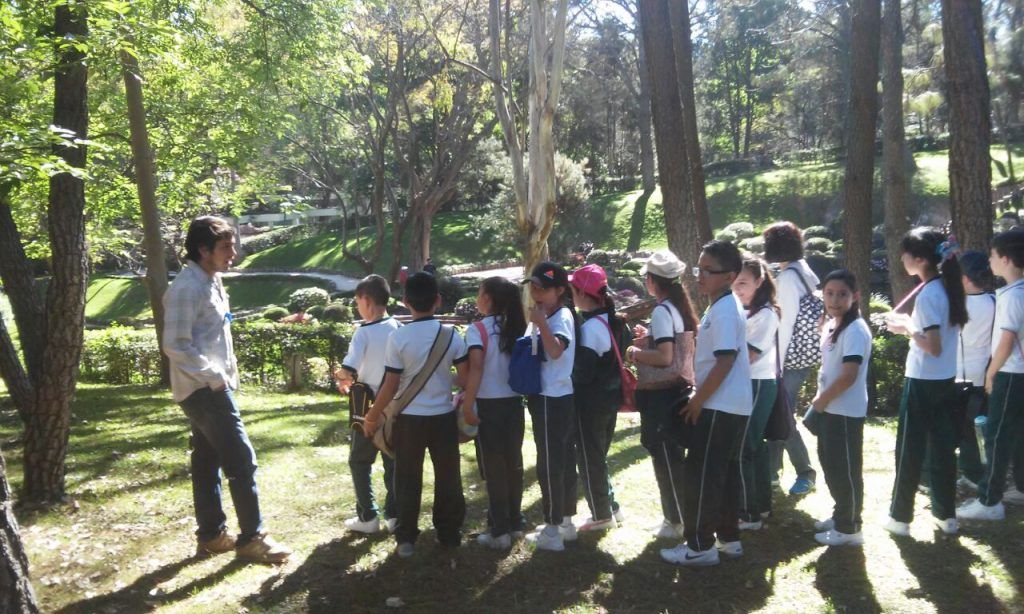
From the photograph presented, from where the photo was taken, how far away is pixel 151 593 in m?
4.42

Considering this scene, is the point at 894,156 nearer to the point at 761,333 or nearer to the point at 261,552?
the point at 761,333

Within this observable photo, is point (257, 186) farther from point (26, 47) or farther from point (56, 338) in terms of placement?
point (56, 338)

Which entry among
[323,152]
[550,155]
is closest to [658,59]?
[550,155]

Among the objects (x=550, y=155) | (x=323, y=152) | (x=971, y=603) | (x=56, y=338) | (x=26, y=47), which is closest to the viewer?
(x=971, y=603)

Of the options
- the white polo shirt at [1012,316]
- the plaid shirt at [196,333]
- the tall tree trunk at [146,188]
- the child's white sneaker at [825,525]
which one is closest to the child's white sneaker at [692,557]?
the child's white sneaker at [825,525]

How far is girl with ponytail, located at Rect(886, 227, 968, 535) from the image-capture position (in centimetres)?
462

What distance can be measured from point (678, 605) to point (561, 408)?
3.87 feet

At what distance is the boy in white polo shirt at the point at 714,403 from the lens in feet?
13.6

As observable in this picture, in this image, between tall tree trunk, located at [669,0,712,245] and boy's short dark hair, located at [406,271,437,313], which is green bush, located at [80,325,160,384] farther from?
boy's short dark hair, located at [406,271,437,313]

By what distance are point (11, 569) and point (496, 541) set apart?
7.94 ft

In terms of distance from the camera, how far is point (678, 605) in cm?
412

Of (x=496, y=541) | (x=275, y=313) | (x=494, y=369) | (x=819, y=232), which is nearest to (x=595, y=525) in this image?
(x=496, y=541)

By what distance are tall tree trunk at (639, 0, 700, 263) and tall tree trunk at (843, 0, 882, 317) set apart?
2737mm

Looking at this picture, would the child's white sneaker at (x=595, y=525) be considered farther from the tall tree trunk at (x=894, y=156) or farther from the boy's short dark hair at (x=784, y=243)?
the tall tree trunk at (x=894, y=156)
